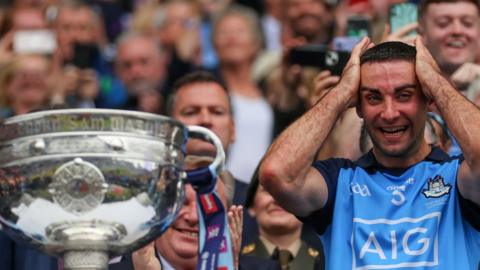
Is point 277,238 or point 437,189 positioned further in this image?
point 277,238

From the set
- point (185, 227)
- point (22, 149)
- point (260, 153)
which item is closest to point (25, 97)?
point (260, 153)

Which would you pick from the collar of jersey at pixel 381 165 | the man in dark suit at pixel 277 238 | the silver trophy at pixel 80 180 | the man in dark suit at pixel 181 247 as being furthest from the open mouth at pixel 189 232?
the silver trophy at pixel 80 180

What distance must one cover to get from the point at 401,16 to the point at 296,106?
1.75 m

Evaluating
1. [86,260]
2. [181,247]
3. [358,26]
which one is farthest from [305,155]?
[358,26]

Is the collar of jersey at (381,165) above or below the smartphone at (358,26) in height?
below

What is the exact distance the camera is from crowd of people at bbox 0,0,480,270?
6199mm

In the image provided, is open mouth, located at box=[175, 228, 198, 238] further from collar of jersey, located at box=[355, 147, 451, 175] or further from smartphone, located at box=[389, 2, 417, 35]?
smartphone, located at box=[389, 2, 417, 35]

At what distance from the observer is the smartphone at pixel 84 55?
13023 mm

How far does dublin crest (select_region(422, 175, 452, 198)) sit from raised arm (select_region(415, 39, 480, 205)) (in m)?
0.07

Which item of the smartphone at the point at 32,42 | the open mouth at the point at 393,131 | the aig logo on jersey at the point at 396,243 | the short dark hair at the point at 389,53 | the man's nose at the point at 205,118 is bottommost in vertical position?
the aig logo on jersey at the point at 396,243

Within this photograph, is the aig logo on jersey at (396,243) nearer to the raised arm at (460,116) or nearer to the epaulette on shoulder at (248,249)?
the raised arm at (460,116)

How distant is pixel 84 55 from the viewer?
1314 centimetres

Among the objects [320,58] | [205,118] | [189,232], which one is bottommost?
[189,232]

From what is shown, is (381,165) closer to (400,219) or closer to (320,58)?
(400,219)
